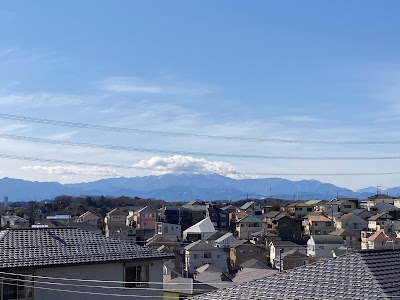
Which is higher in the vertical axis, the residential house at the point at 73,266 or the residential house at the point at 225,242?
the residential house at the point at 73,266

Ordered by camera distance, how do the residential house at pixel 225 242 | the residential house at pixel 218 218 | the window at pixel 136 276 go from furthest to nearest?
the residential house at pixel 218 218, the residential house at pixel 225 242, the window at pixel 136 276

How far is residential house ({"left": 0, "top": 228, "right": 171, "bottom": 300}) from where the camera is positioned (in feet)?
37.7

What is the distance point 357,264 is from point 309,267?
0.95 metres

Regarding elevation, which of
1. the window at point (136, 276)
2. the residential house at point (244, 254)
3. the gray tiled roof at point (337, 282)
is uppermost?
the gray tiled roof at point (337, 282)

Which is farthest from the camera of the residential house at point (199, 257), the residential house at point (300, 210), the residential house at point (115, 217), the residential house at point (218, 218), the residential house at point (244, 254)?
the residential house at point (300, 210)

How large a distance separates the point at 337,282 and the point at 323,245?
48.7 m

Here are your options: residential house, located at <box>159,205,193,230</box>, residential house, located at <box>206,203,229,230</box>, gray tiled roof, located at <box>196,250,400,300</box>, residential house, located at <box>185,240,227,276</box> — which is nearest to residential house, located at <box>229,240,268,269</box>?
residential house, located at <box>185,240,227,276</box>

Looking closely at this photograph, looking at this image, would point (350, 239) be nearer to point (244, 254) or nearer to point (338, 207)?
point (244, 254)

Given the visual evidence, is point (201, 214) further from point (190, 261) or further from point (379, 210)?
point (190, 261)

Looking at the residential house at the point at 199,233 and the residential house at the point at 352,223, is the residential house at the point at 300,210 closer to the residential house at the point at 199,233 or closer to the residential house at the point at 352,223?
the residential house at the point at 352,223

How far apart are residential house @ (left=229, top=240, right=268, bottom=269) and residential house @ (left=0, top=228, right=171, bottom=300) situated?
3806 centimetres

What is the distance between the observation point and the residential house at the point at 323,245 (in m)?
54.9

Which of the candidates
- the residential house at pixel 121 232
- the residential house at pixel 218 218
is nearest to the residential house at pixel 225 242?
the residential house at pixel 121 232

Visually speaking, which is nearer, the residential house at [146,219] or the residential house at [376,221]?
the residential house at [376,221]
